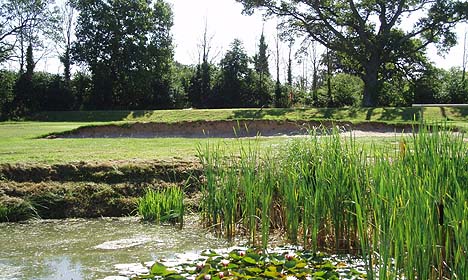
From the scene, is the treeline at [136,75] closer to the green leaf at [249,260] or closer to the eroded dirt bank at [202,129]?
the eroded dirt bank at [202,129]

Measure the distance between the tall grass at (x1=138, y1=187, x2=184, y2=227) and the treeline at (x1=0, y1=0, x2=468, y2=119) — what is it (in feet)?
89.3

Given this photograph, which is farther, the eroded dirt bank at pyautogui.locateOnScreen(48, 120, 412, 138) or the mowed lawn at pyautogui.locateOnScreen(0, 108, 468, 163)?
the eroded dirt bank at pyautogui.locateOnScreen(48, 120, 412, 138)

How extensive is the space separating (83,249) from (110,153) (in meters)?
4.88

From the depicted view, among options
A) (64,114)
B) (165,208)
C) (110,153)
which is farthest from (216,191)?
(64,114)

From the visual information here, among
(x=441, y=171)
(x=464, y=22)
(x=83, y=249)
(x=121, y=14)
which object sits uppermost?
(x=121, y=14)

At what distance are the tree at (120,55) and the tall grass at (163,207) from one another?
3010cm

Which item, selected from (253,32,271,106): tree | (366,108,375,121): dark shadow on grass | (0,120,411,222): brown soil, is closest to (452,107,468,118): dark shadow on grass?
(366,108,375,121): dark shadow on grass

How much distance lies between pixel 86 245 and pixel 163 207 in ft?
4.71

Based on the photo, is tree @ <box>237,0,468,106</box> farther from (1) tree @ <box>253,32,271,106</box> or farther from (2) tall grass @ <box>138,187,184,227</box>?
(2) tall grass @ <box>138,187,184,227</box>

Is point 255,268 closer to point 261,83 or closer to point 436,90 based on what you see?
point 436,90

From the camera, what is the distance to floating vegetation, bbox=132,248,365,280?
14.9 ft

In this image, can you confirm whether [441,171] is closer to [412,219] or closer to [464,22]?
[412,219]

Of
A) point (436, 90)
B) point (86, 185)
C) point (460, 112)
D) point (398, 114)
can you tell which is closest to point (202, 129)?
point (398, 114)

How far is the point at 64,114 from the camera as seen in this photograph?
1242 inches
